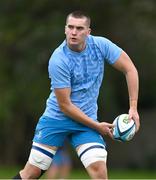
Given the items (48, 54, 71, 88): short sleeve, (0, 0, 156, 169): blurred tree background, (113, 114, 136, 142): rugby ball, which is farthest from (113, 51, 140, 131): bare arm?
(0, 0, 156, 169): blurred tree background

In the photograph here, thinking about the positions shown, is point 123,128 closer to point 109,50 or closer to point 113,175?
point 109,50

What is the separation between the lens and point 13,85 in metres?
25.3

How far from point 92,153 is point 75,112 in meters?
0.51

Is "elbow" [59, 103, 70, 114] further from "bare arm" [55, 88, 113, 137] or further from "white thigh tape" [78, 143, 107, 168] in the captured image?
"white thigh tape" [78, 143, 107, 168]

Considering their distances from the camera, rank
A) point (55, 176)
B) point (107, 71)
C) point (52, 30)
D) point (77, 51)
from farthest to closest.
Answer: point (107, 71)
point (52, 30)
point (55, 176)
point (77, 51)

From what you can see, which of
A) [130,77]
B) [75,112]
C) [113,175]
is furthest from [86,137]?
[113,175]

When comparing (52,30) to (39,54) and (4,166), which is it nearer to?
(39,54)

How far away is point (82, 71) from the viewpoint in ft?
29.6

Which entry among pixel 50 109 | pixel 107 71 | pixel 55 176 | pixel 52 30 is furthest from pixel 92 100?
pixel 107 71

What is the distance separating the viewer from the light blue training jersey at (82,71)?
892cm

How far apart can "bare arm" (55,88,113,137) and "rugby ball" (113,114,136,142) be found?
0.31 ft

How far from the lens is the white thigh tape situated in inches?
349

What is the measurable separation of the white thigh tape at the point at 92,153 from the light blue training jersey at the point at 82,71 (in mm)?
367

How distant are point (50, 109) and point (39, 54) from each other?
1556 cm
